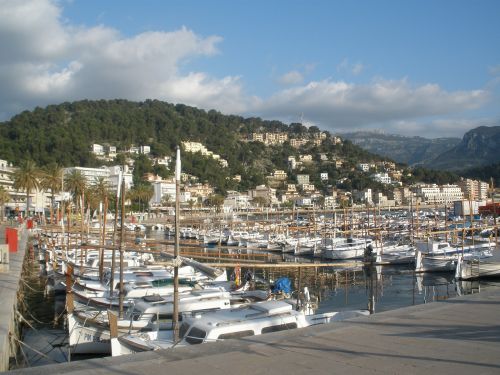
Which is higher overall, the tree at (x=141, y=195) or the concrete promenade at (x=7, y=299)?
the tree at (x=141, y=195)

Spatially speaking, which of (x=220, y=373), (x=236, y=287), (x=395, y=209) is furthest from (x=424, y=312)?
(x=395, y=209)

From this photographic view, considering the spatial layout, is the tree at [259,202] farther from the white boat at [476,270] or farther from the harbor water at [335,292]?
the white boat at [476,270]

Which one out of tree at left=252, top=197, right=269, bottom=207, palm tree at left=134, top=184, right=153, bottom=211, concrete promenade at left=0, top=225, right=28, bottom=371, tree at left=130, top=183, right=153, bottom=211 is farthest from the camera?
tree at left=252, top=197, right=269, bottom=207

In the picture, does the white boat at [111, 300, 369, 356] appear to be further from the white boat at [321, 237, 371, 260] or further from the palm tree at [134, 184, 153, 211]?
the palm tree at [134, 184, 153, 211]

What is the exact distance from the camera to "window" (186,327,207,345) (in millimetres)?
12064

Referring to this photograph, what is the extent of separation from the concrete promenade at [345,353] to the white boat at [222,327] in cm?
282

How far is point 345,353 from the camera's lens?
8.34 m

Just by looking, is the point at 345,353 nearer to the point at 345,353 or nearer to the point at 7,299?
the point at 345,353

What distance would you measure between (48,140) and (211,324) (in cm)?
14994

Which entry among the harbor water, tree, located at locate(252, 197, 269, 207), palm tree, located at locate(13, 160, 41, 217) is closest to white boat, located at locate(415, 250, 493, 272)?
the harbor water

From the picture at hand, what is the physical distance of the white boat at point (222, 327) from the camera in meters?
12.2

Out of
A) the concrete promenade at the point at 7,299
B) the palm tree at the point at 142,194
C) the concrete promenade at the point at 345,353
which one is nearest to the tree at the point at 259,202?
the palm tree at the point at 142,194

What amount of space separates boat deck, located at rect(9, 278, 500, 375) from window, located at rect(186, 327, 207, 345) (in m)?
3.02

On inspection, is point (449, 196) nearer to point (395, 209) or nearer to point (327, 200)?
point (395, 209)
